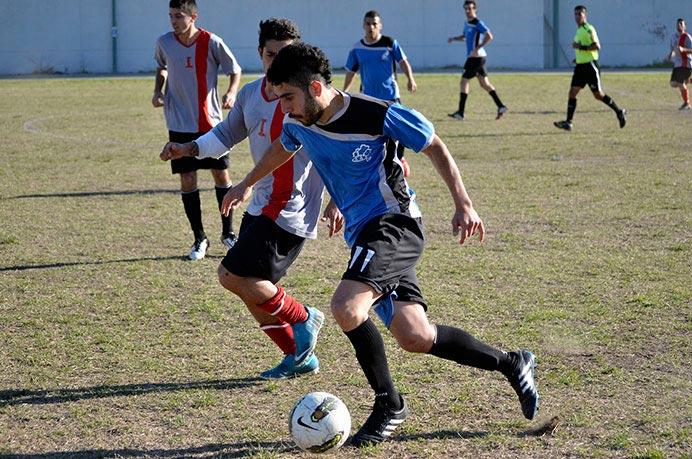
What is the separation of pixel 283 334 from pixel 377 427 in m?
1.01

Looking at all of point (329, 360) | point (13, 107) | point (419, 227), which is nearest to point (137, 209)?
point (329, 360)

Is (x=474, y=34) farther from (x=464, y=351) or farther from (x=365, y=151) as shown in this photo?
(x=464, y=351)

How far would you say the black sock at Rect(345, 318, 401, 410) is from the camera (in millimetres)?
3805

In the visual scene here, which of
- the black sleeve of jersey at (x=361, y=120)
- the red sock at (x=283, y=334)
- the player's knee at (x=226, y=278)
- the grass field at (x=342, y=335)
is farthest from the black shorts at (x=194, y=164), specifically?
the black sleeve of jersey at (x=361, y=120)

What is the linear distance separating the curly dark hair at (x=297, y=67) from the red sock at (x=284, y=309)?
1219 mm

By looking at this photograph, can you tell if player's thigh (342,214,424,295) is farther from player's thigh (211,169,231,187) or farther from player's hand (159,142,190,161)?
player's thigh (211,169,231,187)

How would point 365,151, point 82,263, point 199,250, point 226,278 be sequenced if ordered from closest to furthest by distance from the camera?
point 365,151 < point 226,278 < point 82,263 < point 199,250

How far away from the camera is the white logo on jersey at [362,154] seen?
12.7 ft

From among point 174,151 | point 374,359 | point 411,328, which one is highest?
point 174,151

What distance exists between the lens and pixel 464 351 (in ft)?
12.8

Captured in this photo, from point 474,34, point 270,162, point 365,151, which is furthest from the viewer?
point 474,34

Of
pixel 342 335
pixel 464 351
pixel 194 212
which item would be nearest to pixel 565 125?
pixel 194 212

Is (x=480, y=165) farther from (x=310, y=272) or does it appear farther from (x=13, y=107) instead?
(x=13, y=107)

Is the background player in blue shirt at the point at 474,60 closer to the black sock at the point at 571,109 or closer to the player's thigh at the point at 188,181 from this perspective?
the black sock at the point at 571,109
